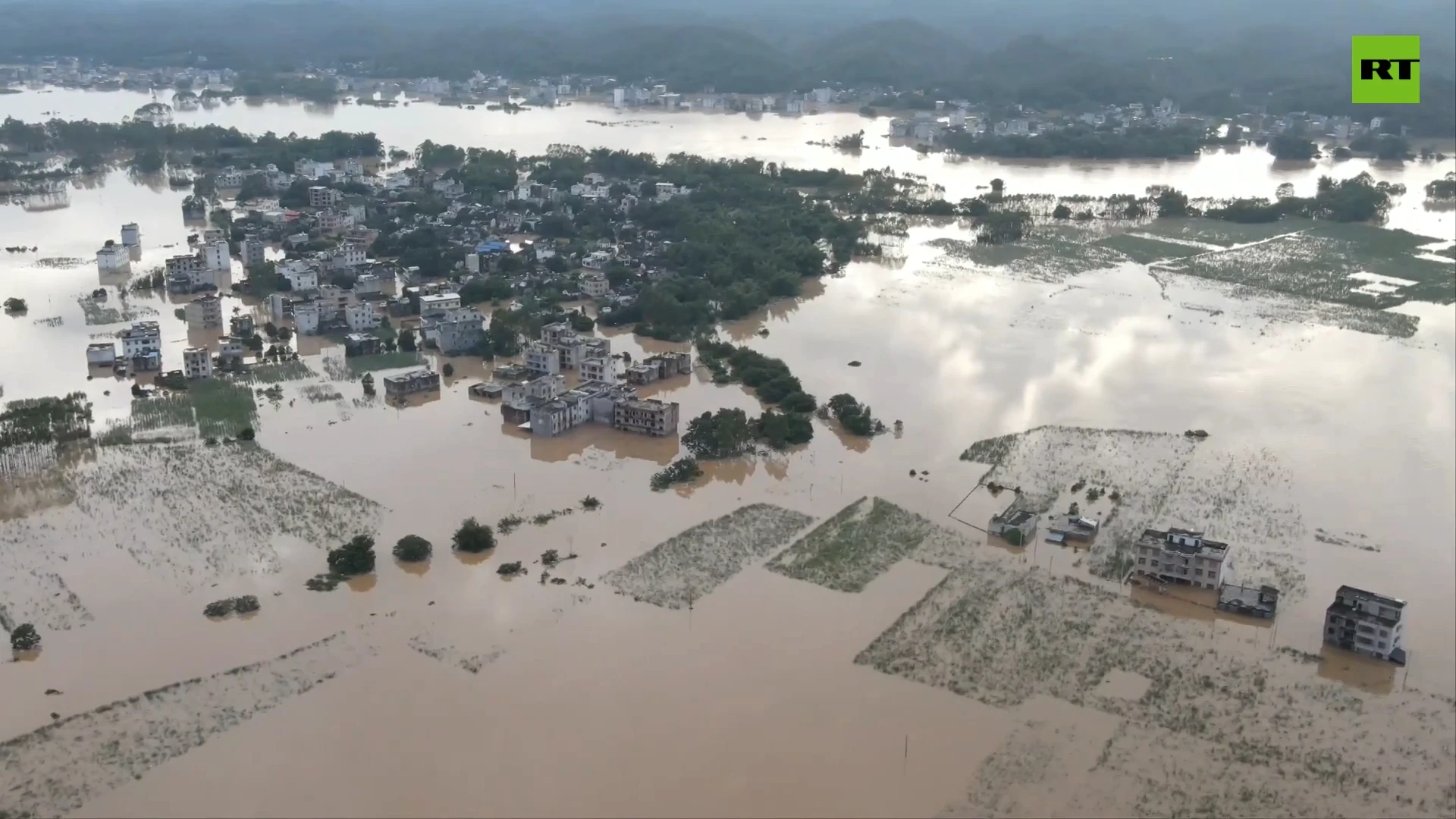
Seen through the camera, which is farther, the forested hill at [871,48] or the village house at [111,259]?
the forested hill at [871,48]

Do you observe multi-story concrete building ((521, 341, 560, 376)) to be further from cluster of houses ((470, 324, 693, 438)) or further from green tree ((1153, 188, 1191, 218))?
green tree ((1153, 188, 1191, 218))

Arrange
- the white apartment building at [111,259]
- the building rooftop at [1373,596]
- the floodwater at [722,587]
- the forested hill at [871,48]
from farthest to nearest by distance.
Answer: the forested hill at [871,48] < the white apartment building at [111,259] < the building rooftop at [1373,596] < the floodwater at [722,587]

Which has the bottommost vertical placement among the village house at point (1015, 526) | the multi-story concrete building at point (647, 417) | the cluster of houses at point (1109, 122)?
the village house at point (1015, 526)

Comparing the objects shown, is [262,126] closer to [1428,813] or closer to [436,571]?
[436,571]

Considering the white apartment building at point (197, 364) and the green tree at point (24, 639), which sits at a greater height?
the white apartment building at point (197, 364)

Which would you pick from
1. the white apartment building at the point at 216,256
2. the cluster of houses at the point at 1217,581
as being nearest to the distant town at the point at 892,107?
the white apartment building at the point at 216,256

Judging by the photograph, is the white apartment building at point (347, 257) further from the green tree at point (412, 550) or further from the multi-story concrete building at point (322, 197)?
the green tree at point (412, 550)

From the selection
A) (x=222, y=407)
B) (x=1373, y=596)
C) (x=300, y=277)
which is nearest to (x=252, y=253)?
(x=300, y=277)
